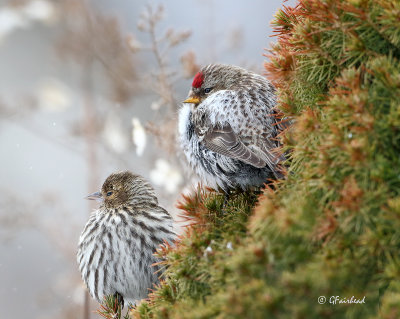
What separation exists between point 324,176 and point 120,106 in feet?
13.0

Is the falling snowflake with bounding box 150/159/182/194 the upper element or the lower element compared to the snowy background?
lower

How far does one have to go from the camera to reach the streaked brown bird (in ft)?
12.1

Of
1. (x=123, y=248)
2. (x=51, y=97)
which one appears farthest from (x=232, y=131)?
(x=51, y=97)

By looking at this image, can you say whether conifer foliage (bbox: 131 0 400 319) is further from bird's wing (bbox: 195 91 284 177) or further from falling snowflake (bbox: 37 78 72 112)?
falling snowflake (bbox: 37 78 72 112)

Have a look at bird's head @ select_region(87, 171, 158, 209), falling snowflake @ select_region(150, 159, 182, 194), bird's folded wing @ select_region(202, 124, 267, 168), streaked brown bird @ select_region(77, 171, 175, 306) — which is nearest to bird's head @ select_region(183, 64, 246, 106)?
bird's folded wing @ select_region(202, 124, 267, 168)

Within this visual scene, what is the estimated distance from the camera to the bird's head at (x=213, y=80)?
3912mm

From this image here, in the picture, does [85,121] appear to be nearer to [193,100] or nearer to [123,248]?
[193,100]

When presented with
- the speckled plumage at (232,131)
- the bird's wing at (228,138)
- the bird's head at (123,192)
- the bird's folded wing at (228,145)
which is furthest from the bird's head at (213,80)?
the bird's head at (123,192)

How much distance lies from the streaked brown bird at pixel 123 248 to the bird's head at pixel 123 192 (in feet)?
0.07

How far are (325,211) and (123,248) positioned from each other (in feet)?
6.69

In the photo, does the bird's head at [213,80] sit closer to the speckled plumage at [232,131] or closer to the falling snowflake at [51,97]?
the speckled plumage at [232,131]

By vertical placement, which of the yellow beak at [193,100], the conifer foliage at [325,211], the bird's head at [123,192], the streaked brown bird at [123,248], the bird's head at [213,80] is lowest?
the conifer foliage at [325,211]

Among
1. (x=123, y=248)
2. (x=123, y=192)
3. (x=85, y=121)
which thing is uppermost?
(x=85, y=121)

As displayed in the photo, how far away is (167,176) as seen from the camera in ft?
15.7
